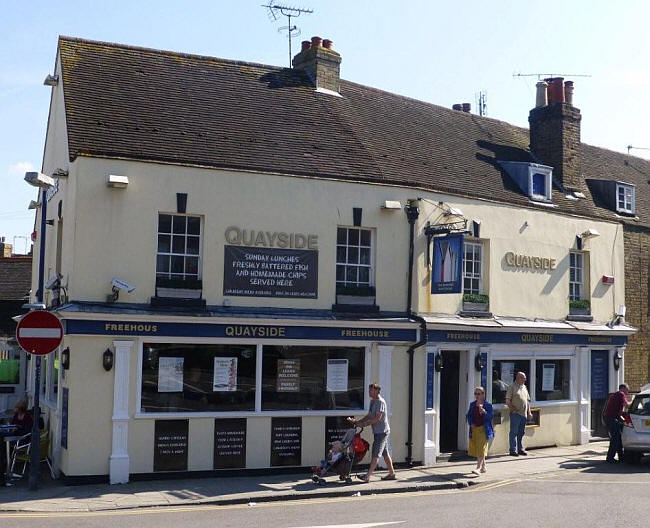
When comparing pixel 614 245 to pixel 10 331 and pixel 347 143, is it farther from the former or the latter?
pixel 10 331

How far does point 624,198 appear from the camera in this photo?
78.6ft

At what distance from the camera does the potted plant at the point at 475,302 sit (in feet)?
60.3

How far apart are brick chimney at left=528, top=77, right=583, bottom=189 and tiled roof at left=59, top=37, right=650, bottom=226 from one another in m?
1.07

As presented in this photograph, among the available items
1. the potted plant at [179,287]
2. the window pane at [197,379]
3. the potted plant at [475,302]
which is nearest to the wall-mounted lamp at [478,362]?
the potted plant at [475,302]

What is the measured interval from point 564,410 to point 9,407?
14.2 metres

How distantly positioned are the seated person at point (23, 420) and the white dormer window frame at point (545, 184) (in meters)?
12.8

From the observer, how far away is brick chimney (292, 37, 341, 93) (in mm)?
20422

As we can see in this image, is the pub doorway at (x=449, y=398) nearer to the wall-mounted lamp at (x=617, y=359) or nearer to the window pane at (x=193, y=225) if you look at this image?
the wall-mounted lamp at (x=617, y=359)

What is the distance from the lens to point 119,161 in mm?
14844

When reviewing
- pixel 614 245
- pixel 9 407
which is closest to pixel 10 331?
pixel 9 407

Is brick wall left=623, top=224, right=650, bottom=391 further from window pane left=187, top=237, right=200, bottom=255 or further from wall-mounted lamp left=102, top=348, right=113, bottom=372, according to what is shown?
wall-mounted lamp left=102, top=348, right=113, bottom=372

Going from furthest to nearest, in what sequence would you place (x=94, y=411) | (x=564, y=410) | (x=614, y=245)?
(x=614, y=245)
(x=564, y=410)
(x=94, y=411)

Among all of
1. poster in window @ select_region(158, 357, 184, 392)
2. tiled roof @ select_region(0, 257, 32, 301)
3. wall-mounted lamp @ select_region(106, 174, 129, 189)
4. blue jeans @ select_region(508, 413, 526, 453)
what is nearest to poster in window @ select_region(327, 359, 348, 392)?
poster in window @ select_region(158, 357, 184, 392)

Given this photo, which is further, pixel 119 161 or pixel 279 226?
pixel 279 226
